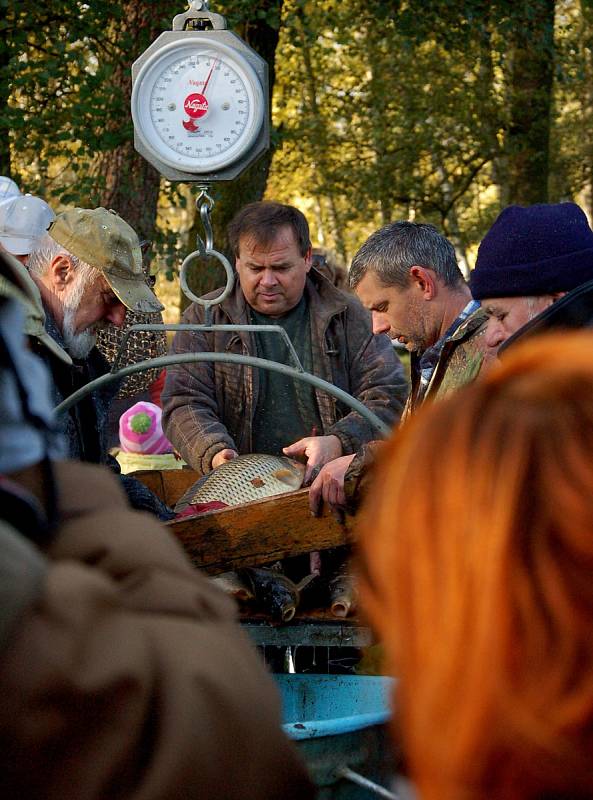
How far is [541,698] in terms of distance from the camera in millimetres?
1057

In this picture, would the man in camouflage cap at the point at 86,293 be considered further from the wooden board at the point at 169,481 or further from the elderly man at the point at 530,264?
the elderly man at the point at 530,264

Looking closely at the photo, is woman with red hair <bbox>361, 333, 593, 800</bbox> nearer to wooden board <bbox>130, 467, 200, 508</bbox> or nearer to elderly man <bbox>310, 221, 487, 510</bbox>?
elderly man <bbox>310, 221, 487, 510</bbox>

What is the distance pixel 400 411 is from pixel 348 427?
0.41 m

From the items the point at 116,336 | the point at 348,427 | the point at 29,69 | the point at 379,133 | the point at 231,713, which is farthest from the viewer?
the point at 379,133

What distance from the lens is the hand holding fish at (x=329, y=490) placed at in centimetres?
296

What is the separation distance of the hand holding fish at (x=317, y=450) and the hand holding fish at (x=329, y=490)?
0.63 meters

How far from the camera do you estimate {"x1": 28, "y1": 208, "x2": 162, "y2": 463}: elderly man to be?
3533 millimetres

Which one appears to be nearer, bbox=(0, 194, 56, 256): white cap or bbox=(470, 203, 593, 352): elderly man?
bbox=(470, 203, 593, 352): elderly man

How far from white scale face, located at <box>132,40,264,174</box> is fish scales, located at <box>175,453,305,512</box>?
36.4 inches

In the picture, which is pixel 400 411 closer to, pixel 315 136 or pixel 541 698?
pixel 541 698

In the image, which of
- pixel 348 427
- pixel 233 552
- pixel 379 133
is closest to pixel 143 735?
pixel 233 552

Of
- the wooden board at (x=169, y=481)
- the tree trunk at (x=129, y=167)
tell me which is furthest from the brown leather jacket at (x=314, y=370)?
the tree trunk at (x=129, y=167)

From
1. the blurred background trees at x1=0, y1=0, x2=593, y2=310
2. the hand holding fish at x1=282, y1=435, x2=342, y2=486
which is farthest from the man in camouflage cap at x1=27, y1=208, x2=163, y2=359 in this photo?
the blurred background trees at x1=0, y1=0, x2=593, y2=310

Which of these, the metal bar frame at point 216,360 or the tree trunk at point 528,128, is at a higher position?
the tree trunk at point 528,128
